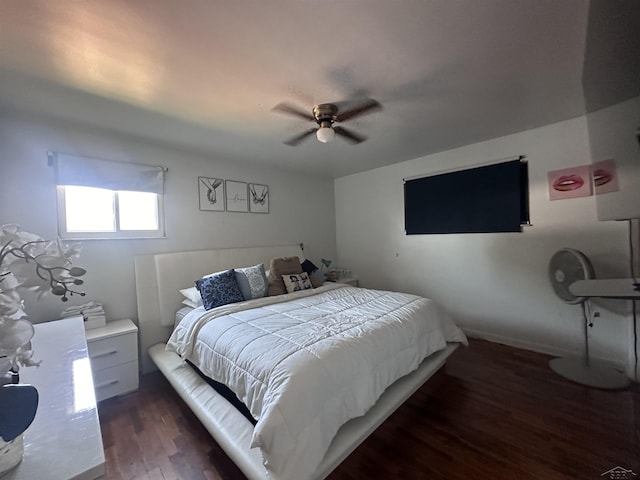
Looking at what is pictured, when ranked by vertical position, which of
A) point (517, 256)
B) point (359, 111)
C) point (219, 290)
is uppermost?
point (359, 111)

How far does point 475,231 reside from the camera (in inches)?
129

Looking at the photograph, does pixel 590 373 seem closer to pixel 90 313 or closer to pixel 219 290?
pixel 219 290

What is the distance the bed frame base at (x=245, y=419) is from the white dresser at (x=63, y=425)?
823 mm

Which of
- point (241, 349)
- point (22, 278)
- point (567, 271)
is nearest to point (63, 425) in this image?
point (22, 278)

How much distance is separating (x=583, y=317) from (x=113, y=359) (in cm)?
441

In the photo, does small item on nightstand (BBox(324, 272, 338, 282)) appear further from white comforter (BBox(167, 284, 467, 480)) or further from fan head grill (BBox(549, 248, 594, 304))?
fan head grill (BBox(549, 248, 594, 304))

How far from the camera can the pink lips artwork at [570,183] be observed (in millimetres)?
2537

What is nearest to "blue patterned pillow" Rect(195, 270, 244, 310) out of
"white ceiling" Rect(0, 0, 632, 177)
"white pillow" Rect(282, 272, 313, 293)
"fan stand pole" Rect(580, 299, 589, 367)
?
"white pillow" Rect(282, 272, 313, 293)

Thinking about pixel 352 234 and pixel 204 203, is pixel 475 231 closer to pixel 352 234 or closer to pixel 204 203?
pixel 352 234

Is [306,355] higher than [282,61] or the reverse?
the reverse

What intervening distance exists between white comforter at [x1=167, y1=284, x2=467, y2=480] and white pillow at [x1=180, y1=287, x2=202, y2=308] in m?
0.40

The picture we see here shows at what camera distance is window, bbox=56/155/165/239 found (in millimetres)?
2404

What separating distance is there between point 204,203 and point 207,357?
2007 mm

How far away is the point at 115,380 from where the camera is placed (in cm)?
228
